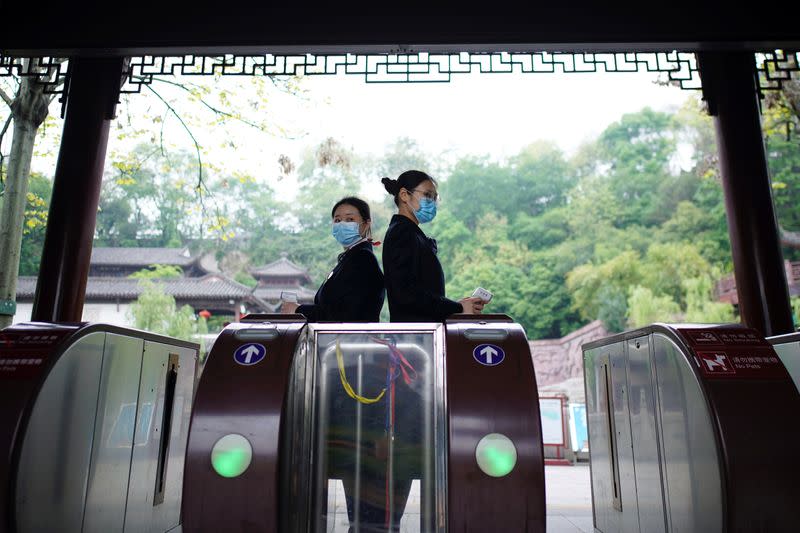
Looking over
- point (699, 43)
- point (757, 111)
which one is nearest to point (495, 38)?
point (699, 43)

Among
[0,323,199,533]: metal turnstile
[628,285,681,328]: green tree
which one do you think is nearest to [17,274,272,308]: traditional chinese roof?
[628,285,681,328]: green tree

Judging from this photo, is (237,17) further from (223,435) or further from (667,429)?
(667,429)

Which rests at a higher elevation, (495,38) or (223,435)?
(495,38)

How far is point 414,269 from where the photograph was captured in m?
2.70

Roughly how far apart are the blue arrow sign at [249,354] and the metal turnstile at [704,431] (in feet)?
5.01

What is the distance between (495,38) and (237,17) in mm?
1545

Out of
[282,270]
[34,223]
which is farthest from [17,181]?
[282,270]

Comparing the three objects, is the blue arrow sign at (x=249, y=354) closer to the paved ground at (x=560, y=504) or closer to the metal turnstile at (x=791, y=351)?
the paved ground at (x=560, y=504)

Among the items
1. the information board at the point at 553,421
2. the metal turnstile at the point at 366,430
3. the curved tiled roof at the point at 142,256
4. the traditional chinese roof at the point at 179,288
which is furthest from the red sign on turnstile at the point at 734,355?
the curved tiled roof at the point at 142,256

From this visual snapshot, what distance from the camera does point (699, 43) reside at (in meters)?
3.58

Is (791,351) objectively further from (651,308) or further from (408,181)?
(651,308)

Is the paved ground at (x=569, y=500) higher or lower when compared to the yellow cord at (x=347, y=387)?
lower

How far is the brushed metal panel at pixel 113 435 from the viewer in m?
2.66

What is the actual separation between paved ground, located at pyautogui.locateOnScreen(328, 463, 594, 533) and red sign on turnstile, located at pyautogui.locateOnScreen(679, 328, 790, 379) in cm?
115
